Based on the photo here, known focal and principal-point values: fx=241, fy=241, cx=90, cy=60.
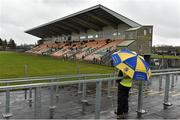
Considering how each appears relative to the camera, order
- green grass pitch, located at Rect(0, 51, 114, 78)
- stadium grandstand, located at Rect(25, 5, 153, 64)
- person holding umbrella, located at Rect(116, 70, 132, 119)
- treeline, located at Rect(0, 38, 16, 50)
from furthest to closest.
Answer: treeline, located at Rect(0, 38, 16, 50) < stadium grandstand, located at Rect(25, 5, 153, 64) < green grass pitch, located at Rect(0, 51, 114, 78) < person holding umbrella, located at Rect(116, 70, 132, 119)

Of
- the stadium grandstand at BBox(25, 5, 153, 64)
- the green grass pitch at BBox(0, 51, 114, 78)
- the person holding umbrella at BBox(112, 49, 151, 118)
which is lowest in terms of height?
the green grass pitch at BBox(0, 51, 114, 78)

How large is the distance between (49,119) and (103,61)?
26.7 metres

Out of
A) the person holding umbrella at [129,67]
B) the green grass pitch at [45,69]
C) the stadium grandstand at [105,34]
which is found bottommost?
the green grass pitch at [45,69]

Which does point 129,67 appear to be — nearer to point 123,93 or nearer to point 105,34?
point 123,93

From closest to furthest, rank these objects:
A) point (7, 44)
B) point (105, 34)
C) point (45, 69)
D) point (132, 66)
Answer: point (132, 66)
point (45, 69)
point (105, 34)
point (7, 44)

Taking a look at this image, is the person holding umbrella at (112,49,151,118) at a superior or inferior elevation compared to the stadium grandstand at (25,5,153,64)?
inferior

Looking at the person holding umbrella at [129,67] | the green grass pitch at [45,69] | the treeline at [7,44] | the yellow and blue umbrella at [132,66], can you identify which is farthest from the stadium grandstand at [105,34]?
the treeline at [7,44]

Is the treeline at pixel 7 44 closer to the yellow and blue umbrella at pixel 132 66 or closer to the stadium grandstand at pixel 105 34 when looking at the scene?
the stadium grandstand at pixel 105 34

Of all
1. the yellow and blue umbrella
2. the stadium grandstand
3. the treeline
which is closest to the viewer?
the yellow and blue umbrella

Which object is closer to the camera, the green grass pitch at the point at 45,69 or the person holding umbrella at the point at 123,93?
the person holding umbrella at the point at 123,93

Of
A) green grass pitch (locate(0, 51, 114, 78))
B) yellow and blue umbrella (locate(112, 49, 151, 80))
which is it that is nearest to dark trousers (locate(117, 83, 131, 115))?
yellow and blue umbrella (locate(112, 49, 151, 80))

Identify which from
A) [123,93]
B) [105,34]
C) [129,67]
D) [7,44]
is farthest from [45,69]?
[7,44]

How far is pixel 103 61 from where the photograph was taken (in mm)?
31891

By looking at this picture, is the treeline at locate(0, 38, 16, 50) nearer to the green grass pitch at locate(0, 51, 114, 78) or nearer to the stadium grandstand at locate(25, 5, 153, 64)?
the stadium grandstand at locate(25, 5, 153, 64)
